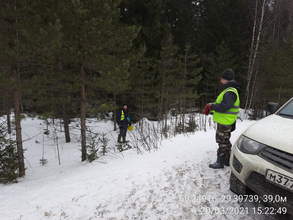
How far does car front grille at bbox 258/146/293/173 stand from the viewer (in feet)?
5.89

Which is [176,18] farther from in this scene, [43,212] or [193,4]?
[43,212]

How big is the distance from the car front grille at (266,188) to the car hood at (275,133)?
16.2 inches

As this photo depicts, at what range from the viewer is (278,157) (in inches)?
75.2

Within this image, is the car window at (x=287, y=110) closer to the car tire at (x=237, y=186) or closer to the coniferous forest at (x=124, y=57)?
the car tire at (x=237, y=186)

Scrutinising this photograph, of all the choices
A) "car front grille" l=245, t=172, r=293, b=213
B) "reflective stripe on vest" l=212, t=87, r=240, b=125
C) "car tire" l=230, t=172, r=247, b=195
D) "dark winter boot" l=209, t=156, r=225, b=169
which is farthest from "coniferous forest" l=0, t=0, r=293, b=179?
"car front grille" l=245, t=172, r=293, b=213

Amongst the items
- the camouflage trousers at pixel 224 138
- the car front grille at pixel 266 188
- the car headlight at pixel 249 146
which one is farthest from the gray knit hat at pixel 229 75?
the car front grille at pixel 266 188

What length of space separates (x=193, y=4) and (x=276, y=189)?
20.0m

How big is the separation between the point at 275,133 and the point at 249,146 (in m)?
0.34

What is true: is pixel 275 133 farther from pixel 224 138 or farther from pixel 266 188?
pixel 224 138

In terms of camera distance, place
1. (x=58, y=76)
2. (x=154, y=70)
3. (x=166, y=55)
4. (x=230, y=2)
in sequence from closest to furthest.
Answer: (x=58, y=76) → (x=166, y=55) → (x=154, y=70) → (x=230, y=2)

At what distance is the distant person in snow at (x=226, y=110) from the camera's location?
3.19 m

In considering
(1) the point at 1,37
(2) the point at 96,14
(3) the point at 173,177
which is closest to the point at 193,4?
(2) the point at 96,14

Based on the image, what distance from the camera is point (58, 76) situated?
305 inches

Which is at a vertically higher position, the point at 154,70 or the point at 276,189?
the point at 154,70
